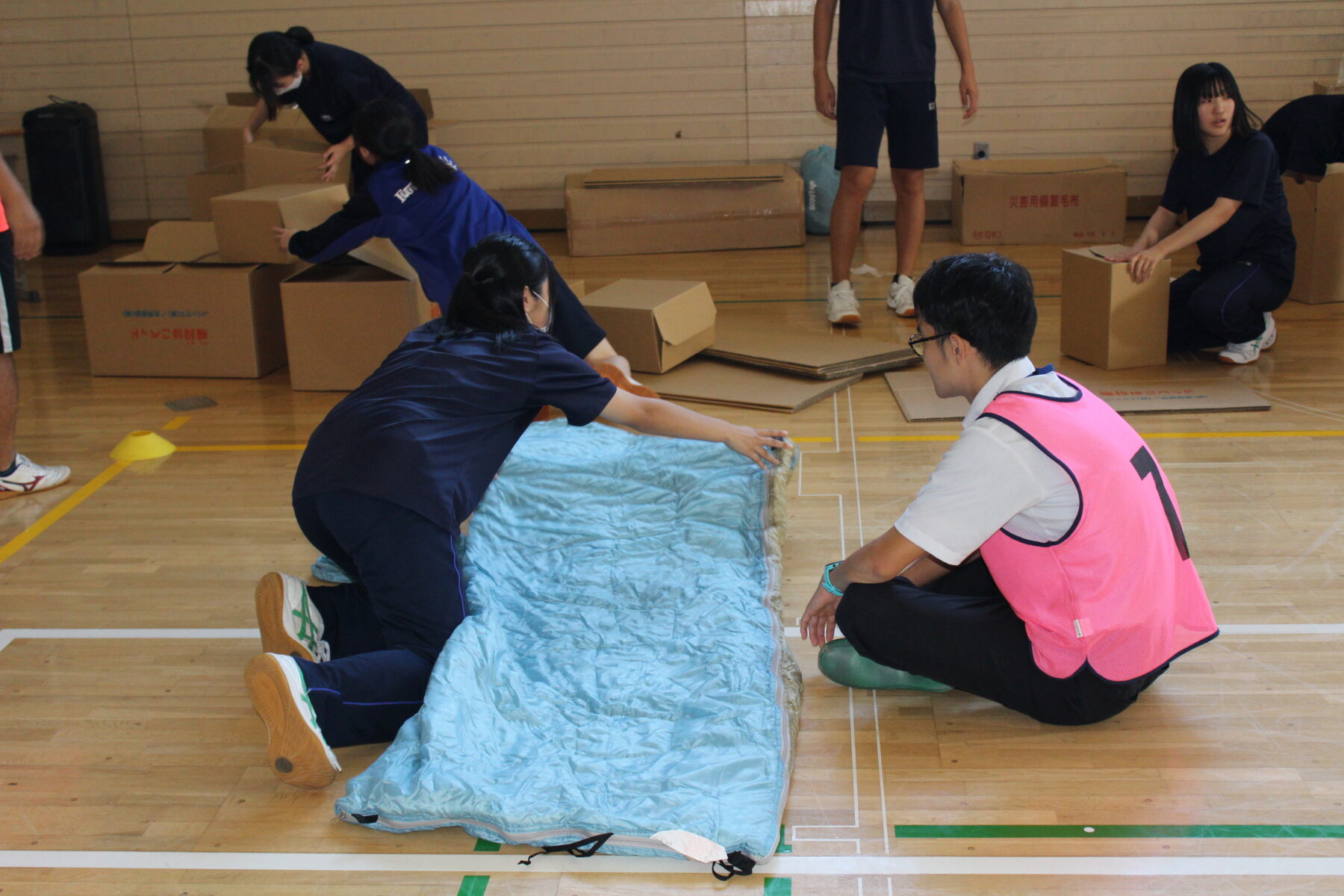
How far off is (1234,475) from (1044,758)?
1.55 metres

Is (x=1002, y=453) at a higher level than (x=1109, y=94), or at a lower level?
lower

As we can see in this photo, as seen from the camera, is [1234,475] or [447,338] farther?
[1234,475]

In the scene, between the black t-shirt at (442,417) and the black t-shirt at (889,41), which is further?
the black t-shirt at (889,41)

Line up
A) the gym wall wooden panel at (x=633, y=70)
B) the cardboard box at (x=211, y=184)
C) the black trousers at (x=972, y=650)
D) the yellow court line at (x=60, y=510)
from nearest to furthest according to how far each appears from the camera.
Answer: the black trousers at (x=972, y=650)
the yellow court line at (x=60, y=510)
the cardboard box at (x=211, y=184)
the gym wall wooden panel at (x=633, y=70)

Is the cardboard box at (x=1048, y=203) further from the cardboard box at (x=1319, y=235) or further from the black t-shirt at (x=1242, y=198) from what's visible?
the black t-shirt at (x=1242, y=198)

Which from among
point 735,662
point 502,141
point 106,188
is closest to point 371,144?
point 735,662

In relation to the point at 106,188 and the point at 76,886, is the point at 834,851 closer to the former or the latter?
the point at 76,886

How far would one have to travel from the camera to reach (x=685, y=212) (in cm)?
661

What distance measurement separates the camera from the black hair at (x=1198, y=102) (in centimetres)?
371

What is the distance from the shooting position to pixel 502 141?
7195 mm

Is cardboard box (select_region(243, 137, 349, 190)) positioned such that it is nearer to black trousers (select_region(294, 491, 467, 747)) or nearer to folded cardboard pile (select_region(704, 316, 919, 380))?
folded cardboard pile (select_region(704, 316, 919, 380))

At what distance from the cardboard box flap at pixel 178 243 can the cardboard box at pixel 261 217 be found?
224 mm

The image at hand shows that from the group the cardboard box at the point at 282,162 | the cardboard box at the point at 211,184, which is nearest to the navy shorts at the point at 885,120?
the cardboard box at the point at 282,162

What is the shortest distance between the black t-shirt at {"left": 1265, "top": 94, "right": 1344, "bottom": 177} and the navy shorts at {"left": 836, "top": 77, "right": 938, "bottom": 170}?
1.48 meters
